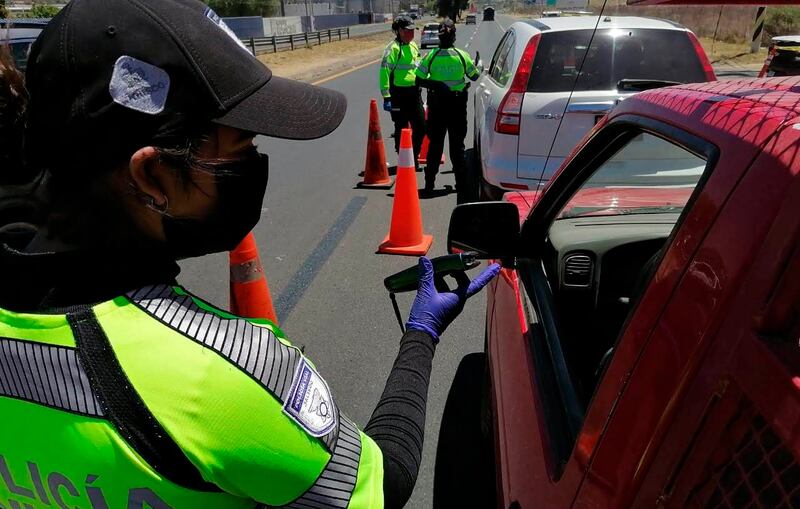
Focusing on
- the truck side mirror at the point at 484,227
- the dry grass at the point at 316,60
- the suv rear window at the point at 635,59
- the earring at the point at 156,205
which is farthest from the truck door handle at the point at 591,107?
the dry grass at the point at 316,60

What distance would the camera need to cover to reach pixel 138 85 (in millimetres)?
914

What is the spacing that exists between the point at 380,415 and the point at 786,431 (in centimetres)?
81

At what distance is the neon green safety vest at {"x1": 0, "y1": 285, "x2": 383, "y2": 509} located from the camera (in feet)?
2.81

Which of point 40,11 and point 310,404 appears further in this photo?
point 40,11

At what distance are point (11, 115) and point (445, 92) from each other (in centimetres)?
590

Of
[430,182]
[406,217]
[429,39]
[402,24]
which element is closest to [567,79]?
[406,217]

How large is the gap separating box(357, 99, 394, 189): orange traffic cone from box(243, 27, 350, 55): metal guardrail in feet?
62.2

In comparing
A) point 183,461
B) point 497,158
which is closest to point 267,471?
point 183,461

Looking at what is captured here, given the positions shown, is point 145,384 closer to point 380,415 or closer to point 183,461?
point 183,461

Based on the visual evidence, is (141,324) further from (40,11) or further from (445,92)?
(40,11)

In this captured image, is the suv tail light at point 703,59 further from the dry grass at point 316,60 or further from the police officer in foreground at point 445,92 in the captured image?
the dry grass at point 316,60

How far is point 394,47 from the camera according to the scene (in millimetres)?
7754

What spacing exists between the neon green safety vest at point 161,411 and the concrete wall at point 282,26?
148ft

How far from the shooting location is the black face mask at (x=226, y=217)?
3.50 ft
